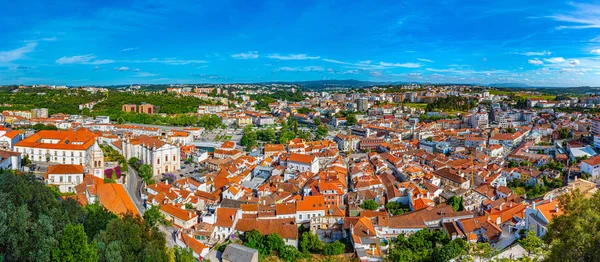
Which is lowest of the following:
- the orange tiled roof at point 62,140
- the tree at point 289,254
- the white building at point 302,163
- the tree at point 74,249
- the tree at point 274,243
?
the tree at point 289,254

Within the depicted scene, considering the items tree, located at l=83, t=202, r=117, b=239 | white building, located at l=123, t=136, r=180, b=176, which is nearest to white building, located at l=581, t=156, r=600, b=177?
tree, located at l=83, t=202, r=117, b=239

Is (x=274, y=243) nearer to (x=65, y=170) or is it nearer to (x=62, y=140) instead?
(x=65, y=170)

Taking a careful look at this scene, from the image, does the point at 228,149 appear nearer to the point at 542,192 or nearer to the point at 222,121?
the point at 542,192

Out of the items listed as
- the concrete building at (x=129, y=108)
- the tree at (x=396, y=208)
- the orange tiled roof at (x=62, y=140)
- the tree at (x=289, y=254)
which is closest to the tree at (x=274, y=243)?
the tree at (x=289, y=254)

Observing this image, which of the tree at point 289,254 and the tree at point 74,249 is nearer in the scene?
the tree at point 74,249

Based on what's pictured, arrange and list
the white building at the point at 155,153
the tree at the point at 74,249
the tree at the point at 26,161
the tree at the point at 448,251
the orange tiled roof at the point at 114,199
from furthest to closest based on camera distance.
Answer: the white building at the point at 155,153 < the tree at the point at 26,161 < the orange tiled roof at the point at 114,199 < the tree at the point at 448,251 < the tree at the point at 74,249

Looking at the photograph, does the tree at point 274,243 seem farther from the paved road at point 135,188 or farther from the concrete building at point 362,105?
the concrete building at point 362,105

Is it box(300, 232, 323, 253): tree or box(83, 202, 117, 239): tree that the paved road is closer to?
box(83, 202, 117, 239): tree

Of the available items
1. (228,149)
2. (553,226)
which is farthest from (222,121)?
(553,226)
